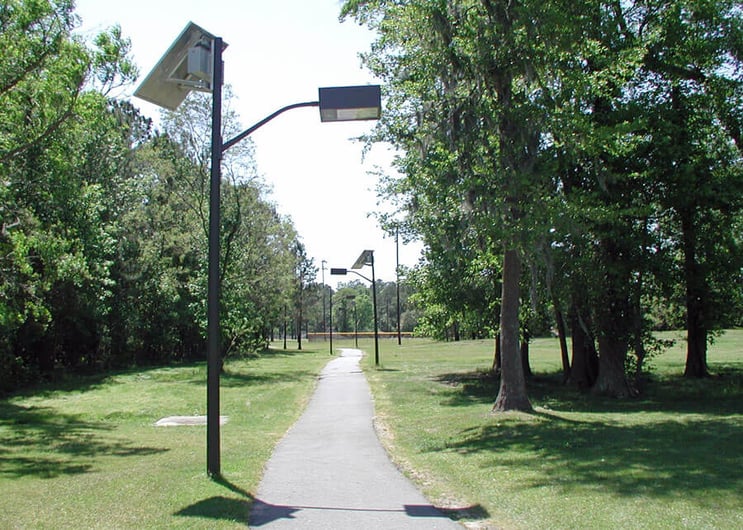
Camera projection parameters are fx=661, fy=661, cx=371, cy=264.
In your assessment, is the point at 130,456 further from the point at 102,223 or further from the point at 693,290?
the point at 102,223

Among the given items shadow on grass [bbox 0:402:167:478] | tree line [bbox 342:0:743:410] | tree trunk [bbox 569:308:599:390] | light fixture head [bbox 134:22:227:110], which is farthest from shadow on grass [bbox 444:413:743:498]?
tree trunk [bbox 569:308:599:390]

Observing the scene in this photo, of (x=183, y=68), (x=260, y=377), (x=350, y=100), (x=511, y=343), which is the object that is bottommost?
(x=260, y=377)

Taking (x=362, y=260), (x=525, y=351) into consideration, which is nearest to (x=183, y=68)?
(x=525, y=351)

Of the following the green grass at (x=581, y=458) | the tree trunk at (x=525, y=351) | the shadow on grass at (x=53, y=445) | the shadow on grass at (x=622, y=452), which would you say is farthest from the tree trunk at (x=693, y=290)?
the shadow on grass at (x=53, y=445)

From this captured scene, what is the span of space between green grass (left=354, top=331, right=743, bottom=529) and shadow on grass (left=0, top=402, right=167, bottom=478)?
513cm

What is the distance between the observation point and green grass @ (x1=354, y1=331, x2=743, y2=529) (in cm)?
651

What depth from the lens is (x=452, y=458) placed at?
10.3m

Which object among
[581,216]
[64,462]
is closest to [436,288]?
[581,216]

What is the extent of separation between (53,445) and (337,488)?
817 cm

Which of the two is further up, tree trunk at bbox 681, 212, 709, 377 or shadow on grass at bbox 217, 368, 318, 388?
tree trunk at bbox 681, 212, 709, 377

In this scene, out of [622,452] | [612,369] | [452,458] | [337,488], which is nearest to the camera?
[337,488]

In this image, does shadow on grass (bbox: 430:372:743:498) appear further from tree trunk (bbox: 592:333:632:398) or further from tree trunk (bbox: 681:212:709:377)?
tree trunk (bbox: 681:212:709:377)

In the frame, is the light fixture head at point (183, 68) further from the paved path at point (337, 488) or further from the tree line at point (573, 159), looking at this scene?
the tree line at point (573, 159)

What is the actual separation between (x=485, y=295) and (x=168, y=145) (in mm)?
15628
